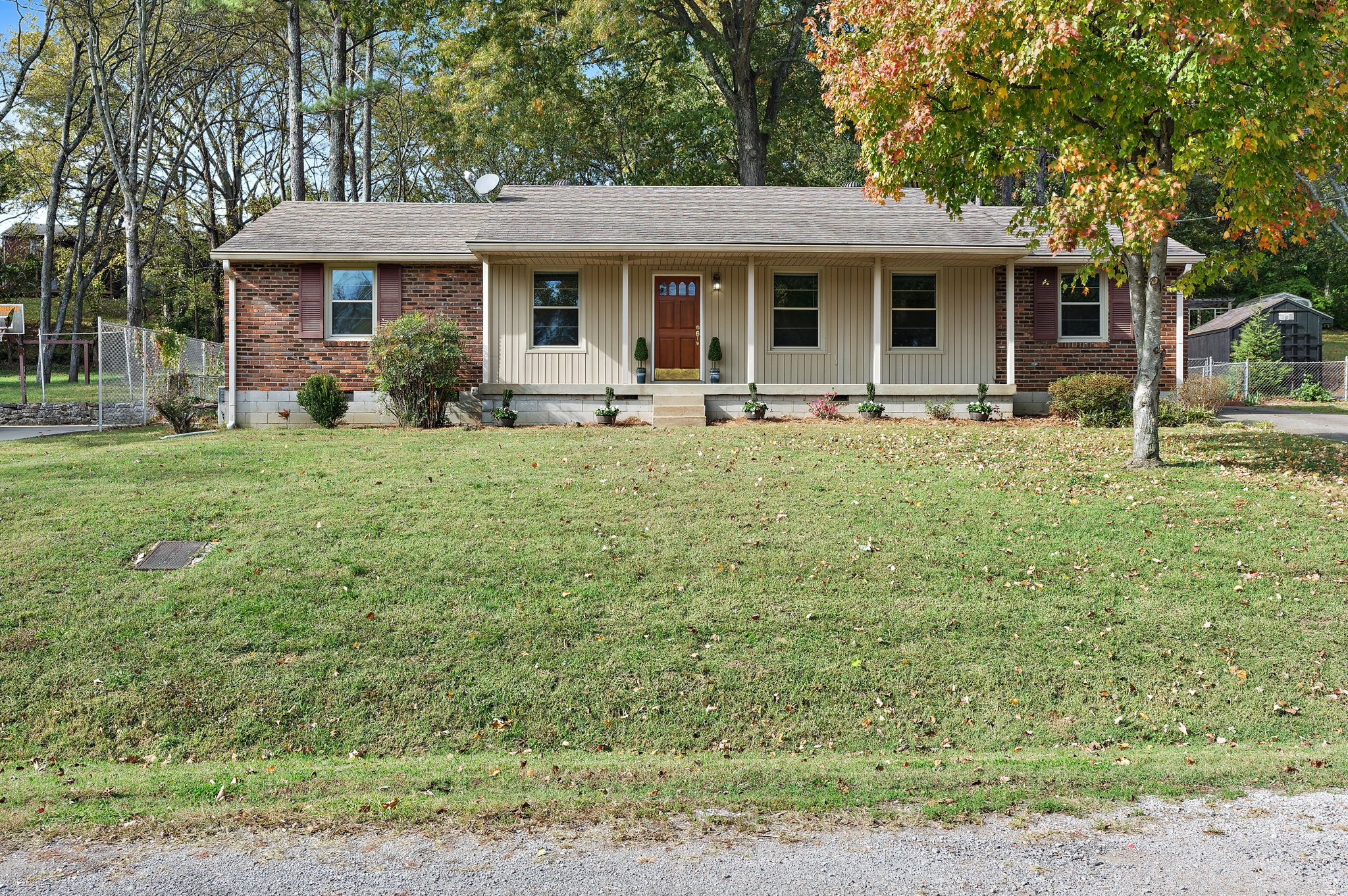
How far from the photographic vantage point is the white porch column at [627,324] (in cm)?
1593

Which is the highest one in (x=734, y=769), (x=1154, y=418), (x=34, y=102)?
(x=34, y=102)

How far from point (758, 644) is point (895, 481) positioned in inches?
171

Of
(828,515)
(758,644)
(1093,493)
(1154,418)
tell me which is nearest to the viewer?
(758,644)

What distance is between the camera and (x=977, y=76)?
10180 mm

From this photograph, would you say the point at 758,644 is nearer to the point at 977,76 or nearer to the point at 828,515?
the point at 828,515

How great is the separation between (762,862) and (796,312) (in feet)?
45.9

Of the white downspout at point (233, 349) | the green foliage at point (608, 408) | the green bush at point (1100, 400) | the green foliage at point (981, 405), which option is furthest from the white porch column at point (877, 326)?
the white downspout at point (233, 349)

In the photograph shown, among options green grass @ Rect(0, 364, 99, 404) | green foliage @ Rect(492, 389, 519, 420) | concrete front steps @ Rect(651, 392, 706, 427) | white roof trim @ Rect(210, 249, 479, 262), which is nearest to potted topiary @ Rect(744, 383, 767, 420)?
concrete front steps @ Rect(651, 392, 706, 427)

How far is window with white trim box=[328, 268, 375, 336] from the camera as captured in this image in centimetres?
1669

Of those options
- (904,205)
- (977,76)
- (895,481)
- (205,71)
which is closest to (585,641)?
(895,481)

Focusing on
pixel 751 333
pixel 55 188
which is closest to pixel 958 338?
pixel 751 333

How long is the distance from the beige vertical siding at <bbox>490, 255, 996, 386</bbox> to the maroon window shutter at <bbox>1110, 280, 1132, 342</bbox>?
2.20 metres

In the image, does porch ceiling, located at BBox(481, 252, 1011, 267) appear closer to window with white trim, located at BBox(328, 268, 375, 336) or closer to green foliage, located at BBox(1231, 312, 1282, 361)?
window with white trim, located at BBox(328, 268, 375, 336)

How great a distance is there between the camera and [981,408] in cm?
1584
